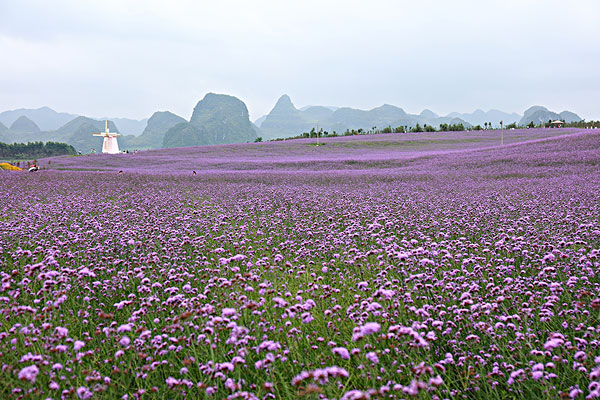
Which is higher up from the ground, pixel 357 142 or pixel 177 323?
pixel 357 142

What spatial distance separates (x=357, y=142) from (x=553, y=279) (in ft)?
154

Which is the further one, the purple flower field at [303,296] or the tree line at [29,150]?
the tree line at [29,150]

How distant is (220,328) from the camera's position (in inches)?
122

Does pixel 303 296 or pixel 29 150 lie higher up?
pixel 29 150

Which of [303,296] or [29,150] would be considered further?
[29,150]

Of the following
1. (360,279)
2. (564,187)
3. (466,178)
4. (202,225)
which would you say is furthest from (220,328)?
(466,178)

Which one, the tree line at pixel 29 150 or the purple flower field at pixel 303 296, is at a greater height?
the tree line at pixel 29 150

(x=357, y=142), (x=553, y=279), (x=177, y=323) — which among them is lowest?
(x=553, y=279)

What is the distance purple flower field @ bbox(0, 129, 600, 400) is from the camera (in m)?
2.65

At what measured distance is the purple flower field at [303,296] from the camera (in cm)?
265

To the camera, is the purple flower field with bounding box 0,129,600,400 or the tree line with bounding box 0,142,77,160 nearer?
the purple flower field with bounding box 0,129,600,400

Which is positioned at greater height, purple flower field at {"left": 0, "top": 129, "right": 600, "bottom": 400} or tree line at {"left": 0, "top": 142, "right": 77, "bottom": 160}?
tree line at {"left": 0, "top": 142, "right": 77, "bottom": 160}

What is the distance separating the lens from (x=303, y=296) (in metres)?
4.36

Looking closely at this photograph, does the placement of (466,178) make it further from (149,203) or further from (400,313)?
(400,313)
